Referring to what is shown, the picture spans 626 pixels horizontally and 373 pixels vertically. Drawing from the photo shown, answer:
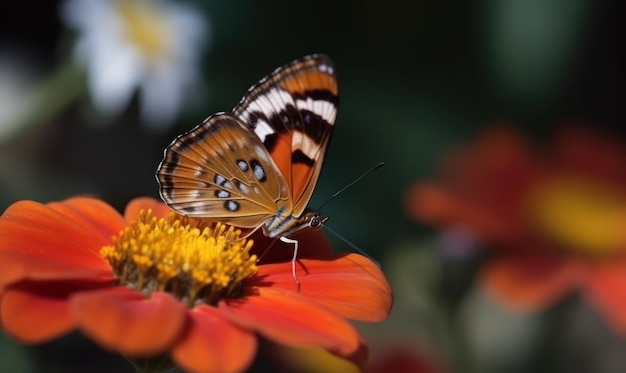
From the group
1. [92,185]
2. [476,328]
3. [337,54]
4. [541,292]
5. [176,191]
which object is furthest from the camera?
[337,54]

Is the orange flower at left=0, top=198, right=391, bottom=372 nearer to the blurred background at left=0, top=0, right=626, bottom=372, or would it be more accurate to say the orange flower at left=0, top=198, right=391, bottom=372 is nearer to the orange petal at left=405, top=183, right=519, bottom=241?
the orange petal at left=405, top=183, right=519, bottom=241

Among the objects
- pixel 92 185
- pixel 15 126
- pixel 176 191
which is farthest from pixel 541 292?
pixel 92 185

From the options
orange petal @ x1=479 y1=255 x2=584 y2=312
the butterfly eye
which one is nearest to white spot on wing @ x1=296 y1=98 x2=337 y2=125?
the butterfly eye

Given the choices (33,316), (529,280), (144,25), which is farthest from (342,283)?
(144,25)

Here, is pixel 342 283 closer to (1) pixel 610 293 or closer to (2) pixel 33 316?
(2) pixel 33 316

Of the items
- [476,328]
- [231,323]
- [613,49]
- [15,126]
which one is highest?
[231,323]

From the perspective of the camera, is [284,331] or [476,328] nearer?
[284,331]

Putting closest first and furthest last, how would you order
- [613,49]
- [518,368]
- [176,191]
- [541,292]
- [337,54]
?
[176,191], [541,292], [518,368], [337,54], [613,49]

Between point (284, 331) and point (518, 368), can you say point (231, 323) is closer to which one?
point (284, 331)
